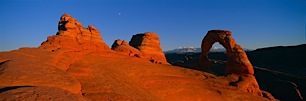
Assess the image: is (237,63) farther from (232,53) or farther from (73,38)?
(73,38)

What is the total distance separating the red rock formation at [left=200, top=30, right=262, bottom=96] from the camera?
2725cm

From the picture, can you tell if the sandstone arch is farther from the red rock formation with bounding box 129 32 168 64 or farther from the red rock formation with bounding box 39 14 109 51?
the red rock formation with bounding box 39 14 109 51

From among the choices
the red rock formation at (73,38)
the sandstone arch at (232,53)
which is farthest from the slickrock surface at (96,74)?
the sandstone arch at (232,53)

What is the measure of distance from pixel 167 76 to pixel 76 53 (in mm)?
7760

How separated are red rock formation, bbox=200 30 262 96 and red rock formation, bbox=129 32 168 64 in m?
6.89

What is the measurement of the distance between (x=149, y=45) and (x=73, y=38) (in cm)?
1340

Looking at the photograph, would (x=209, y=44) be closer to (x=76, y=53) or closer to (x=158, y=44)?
(x=158, y=44)

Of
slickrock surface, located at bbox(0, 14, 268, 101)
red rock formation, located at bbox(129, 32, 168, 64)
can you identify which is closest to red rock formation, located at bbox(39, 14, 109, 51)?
slickrock surface, located at bbox(0, 14, 268, 101)

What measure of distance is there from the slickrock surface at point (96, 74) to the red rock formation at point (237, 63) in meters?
0.99

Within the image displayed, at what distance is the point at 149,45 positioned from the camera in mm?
36438

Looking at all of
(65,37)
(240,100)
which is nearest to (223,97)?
(240,100)

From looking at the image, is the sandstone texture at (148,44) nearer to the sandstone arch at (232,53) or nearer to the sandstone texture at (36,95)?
the sandstone arch at (232,53)

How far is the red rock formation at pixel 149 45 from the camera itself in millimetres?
35491

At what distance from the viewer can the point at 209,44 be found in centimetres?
3466
